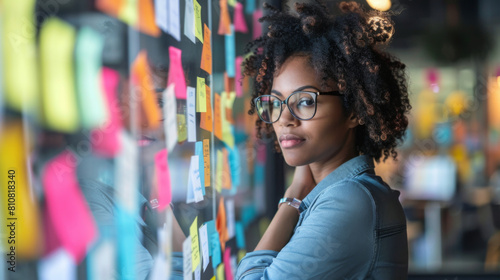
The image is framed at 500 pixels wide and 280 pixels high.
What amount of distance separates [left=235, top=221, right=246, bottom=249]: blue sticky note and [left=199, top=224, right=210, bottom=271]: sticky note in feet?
1.78

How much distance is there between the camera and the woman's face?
150 centimetres

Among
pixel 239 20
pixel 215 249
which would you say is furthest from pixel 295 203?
pixel 239 20

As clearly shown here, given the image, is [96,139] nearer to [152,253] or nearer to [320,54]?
[152,253]

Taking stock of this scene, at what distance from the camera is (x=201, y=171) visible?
1.81 m

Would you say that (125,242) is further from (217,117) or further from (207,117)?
(217,117)

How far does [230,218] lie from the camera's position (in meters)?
2.31

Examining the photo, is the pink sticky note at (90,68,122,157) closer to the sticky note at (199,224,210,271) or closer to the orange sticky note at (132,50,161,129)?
the orange sticky note at (132,50,161,129)

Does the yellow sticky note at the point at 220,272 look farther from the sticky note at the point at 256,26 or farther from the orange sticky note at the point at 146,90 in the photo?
the sticky note at the point at 256,26

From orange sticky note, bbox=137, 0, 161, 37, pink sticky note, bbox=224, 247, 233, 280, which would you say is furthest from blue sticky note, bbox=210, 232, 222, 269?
orange sticky note, bbox=137, 0, 161, 37

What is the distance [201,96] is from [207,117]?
0.38 ft

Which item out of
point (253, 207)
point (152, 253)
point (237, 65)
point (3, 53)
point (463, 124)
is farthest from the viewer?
point (463, 124)

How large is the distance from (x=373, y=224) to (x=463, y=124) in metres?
3.79

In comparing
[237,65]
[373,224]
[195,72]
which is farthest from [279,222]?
[237,65]

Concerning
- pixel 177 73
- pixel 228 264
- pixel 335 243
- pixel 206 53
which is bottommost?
pixel 228 264
